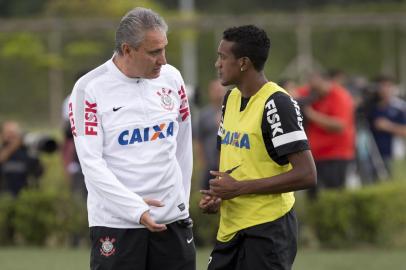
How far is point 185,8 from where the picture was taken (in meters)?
27.7

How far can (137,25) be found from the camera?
5777 millimetres

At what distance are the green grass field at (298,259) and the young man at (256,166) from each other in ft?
16.8

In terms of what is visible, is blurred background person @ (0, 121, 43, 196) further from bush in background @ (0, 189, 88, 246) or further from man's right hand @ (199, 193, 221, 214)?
man's right hand @ (199, 193, 221, 214)

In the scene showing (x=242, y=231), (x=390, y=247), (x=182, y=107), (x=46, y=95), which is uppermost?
(x=182, y=107)

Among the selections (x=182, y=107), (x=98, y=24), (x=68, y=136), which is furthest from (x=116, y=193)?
(x=98, y=24)

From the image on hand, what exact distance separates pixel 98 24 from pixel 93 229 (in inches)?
438

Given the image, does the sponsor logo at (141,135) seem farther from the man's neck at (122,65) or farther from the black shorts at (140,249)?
the black shorts at (140,249)

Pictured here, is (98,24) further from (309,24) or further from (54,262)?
(54,262)

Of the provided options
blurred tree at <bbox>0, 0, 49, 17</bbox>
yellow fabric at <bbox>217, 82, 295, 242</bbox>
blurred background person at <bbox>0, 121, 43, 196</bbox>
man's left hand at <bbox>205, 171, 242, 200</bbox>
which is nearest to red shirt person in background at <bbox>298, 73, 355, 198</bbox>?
blurred background person at <bbox>0, 121, 43, 196</bbox>

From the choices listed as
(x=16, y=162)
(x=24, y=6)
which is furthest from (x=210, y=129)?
(x=24, y=6)

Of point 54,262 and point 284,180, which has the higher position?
point 284,180

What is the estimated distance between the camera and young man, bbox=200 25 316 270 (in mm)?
5613

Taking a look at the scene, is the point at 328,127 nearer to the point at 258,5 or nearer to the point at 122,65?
the point at 122,65

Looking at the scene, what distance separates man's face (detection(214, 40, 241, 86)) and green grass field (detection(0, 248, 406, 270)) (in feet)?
17.5
